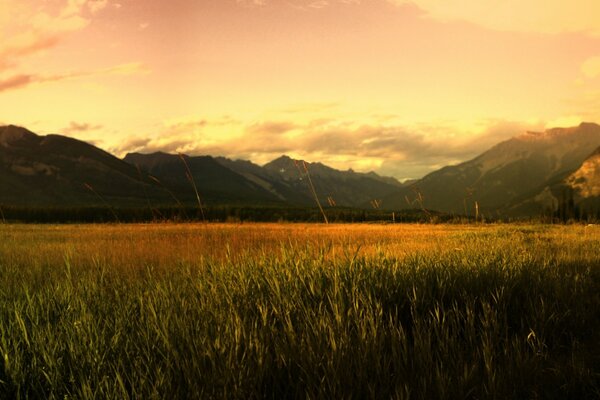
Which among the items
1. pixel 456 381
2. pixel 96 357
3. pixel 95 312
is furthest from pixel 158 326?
pixel 456 381

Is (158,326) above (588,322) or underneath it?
above

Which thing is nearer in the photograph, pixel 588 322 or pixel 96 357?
pixel 96 357

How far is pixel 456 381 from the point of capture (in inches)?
139

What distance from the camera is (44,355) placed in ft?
11.7

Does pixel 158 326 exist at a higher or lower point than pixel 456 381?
higher

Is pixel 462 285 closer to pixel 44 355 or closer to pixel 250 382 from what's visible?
pixel 250 382

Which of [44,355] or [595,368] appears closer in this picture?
[44,355]

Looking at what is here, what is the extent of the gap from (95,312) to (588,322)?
5720 millimetres

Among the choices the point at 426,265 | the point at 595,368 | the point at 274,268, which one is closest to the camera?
the point at 595,368

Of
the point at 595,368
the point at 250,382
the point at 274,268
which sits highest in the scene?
the point at 274,268

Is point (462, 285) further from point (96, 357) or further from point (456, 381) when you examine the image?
point (96, 357)

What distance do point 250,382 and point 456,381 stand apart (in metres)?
1.53

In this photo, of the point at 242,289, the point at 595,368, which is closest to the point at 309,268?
the point at 242,289

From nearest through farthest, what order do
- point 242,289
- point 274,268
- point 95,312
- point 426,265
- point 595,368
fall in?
point 595,368 → point 95,312 → point 242,289 → point 274,268 → point 426,265
